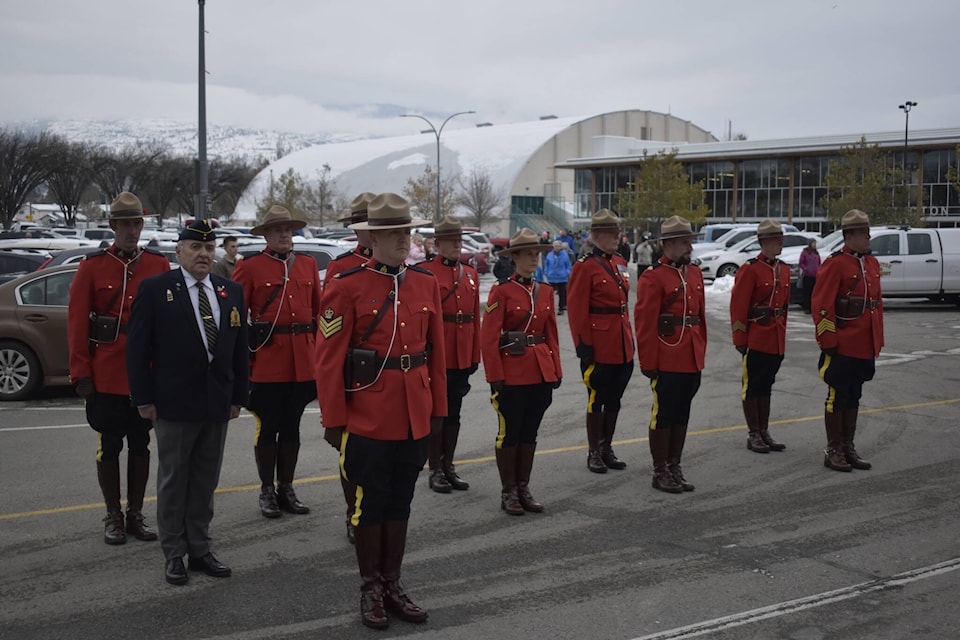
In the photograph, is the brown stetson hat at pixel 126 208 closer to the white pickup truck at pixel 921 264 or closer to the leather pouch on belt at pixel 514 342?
the leather pouch on belt at pixel 514 342

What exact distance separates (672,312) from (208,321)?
393 cm

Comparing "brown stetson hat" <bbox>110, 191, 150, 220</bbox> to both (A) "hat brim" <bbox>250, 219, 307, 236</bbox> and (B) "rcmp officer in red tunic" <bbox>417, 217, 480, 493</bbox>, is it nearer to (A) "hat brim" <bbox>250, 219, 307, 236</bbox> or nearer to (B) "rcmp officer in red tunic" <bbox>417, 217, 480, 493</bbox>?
A: (A) "hat brim" <bbox>250, 219, 307, 236</bbox>

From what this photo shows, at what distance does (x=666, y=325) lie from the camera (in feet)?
26.3

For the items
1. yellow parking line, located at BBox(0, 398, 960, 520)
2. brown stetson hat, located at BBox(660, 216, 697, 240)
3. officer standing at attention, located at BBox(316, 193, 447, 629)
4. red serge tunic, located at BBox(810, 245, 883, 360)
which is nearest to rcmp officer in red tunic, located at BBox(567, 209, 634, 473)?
brown stetson hat, located at BBox(660, 216, 697, 240)

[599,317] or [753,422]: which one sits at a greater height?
[599,317]

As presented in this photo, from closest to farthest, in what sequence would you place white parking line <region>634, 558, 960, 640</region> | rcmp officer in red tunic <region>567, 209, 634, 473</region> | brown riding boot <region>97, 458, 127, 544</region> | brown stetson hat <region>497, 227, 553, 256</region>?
white parking line <region>634, 558, 960, 640</region>
brown riding boot <region>97, 458, 127, 544</region>
brown stetson hat <region>497, 227, 553, 256</region>
rcmp officer in red tunic <region>567, 209, 634, 473</region>

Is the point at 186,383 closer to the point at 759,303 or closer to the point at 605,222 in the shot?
the point at 605,222

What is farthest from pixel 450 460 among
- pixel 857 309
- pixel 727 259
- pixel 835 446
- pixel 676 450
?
pixel 727 259

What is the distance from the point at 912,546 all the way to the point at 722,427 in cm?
417

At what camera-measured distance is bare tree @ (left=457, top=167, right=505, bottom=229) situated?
7619cm

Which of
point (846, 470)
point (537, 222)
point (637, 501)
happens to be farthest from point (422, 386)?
point (537, 222)

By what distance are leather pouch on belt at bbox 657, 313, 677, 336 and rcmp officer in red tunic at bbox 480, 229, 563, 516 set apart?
1045 mm

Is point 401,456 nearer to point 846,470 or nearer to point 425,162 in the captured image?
point 846,470

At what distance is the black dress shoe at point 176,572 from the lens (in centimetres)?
571
